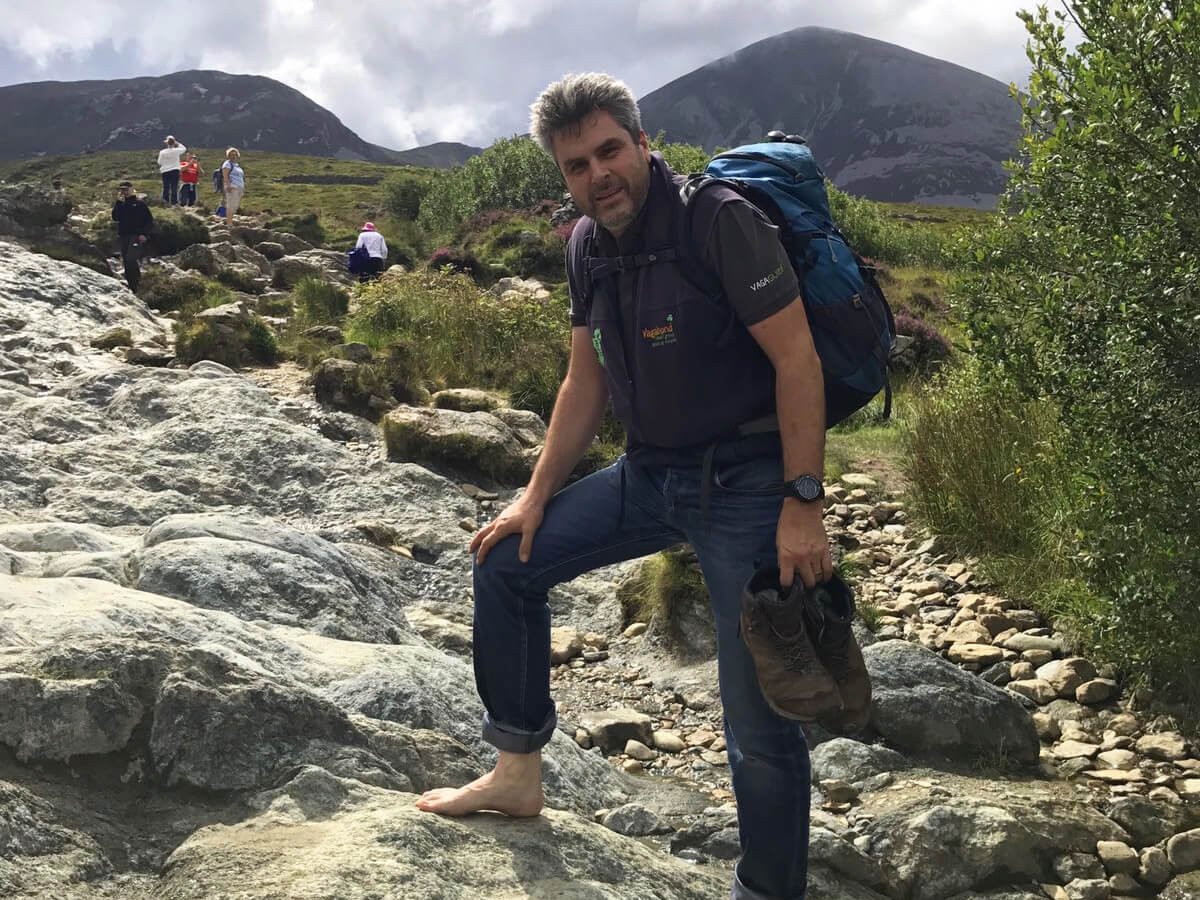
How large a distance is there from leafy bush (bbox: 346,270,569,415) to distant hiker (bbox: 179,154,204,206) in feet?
56.3

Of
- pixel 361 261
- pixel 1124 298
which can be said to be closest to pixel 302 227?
pixel 361 261

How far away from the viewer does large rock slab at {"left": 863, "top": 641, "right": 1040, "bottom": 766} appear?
209 inches

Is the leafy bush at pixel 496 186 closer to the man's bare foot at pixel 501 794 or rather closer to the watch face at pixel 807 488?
the man's bare foot at pixel 501 794

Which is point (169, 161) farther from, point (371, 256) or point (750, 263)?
point (750, 263)

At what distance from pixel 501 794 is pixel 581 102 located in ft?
6.70

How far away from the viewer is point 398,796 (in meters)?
3.03

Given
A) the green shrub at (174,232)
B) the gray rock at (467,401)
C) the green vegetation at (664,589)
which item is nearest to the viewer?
the green vegetation at (664,589)

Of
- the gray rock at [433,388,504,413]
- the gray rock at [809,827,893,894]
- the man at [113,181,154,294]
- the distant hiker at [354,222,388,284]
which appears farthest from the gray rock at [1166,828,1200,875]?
the distant hiker at [354,222,388,284]

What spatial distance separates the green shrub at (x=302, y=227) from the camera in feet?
112

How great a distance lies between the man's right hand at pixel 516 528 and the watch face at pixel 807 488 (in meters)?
0.85

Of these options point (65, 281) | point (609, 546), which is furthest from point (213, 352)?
point (609, 546)

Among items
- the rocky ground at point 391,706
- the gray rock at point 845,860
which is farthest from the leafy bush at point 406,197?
the gray rock at point 845,860

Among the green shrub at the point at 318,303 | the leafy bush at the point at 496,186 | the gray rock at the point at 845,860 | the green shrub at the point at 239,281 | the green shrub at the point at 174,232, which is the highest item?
the leafy bush at the point at 496,186

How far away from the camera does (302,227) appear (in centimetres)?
3503
